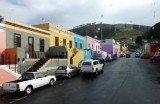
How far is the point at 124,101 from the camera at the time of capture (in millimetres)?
12680

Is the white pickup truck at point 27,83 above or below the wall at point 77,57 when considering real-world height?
below

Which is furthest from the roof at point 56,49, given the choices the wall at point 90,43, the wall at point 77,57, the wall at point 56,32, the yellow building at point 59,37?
the wall at point 90,43

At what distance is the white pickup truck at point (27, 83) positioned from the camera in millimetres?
16092

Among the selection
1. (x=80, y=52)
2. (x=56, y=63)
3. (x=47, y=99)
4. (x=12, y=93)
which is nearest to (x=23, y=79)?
(x=12, y=93)

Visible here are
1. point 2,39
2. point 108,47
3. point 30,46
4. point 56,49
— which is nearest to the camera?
point 2,39

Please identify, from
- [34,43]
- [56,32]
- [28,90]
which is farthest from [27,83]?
[56,32]

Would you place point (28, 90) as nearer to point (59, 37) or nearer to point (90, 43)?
point (59, 37)

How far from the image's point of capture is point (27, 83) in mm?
16828

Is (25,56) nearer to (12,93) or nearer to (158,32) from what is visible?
(12,93)

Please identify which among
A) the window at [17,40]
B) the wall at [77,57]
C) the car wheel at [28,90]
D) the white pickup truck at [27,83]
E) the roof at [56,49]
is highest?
the window at [17,40]

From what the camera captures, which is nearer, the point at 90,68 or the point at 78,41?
the point at 90,68

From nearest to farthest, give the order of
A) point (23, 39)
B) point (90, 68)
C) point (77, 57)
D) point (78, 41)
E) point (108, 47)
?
point (90, 68), point (23, 39), point (77, 57), point (78, 41), point (108, 47)

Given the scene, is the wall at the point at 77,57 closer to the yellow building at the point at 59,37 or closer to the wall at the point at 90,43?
the yellow building at the point at 59,37

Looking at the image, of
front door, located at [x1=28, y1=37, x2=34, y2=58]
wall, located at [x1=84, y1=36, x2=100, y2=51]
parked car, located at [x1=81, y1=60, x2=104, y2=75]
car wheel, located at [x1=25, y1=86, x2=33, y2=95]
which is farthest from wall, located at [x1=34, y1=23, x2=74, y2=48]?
car wheel, located at [x1=25, y1=86, x2=33, y2=95]
